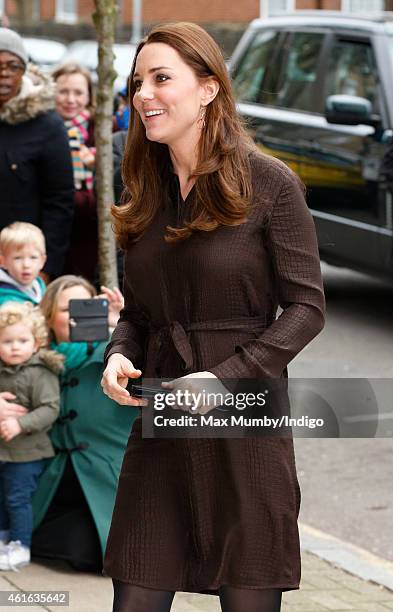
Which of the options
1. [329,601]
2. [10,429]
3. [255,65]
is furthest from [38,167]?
[255,65]

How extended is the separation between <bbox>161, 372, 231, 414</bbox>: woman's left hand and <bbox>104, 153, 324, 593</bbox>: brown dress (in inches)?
1.6

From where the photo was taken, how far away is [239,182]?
324 centimetres

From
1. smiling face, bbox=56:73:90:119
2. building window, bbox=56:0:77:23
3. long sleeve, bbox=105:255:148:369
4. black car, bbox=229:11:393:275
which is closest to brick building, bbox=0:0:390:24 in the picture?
building window, bbox=56:0:77:23

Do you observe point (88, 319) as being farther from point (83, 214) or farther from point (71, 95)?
point (71, 95)

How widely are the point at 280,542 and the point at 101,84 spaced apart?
307 cm

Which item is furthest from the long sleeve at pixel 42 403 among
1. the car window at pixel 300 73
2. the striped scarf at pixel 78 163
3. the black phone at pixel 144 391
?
the car window at pixel 300 73

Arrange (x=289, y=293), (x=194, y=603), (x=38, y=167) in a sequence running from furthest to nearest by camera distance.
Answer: (x=38, y=167)
(x=194, y=603)
(x=289, y=293)

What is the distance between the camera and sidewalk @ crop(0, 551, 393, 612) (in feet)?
15.7

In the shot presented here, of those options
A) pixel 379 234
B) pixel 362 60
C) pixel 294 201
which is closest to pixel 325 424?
pixel 294 201

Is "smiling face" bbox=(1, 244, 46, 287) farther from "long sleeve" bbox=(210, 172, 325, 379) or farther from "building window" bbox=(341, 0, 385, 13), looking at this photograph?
"building window" bbox=(341, 0, 385, 13)

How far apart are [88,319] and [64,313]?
0.19m

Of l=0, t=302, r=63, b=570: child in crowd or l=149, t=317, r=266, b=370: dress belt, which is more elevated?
l=149, t=317, r=266, b=370: dress belt

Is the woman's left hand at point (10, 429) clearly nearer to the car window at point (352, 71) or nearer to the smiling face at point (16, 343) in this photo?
the smiling face at point (16, 343)

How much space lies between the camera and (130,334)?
3473 mm
